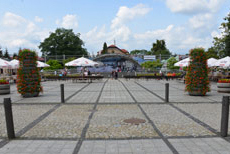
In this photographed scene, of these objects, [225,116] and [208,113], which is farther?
[208,113]

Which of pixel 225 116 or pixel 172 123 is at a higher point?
pixel 225 116

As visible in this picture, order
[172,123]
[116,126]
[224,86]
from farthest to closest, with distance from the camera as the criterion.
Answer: [224,86]
[172,123]
[116,126]

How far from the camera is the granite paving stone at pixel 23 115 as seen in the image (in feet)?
17.3

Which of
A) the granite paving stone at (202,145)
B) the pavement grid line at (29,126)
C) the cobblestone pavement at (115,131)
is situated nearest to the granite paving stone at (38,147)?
the cobblestone pavement at (115,131)

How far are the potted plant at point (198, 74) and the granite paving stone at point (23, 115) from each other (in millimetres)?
7550

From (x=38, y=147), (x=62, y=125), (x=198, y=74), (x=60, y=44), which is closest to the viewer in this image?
(x=38, y=147)

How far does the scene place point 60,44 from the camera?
63.7 m

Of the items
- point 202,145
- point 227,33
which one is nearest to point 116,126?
point 202,145

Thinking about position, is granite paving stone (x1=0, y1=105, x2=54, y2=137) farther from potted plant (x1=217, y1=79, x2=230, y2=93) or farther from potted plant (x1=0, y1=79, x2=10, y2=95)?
potted plant (x1=217, y1=79, x2=230, y2=93)

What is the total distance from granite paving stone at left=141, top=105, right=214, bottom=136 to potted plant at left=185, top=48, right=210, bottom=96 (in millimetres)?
3676

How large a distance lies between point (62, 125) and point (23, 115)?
2054mm

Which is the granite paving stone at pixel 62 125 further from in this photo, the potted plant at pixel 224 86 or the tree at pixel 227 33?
the tree at pixel 227 33

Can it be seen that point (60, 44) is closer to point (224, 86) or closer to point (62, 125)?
point (224, 86)

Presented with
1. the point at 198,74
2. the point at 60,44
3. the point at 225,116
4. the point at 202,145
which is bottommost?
the point at 202,145
